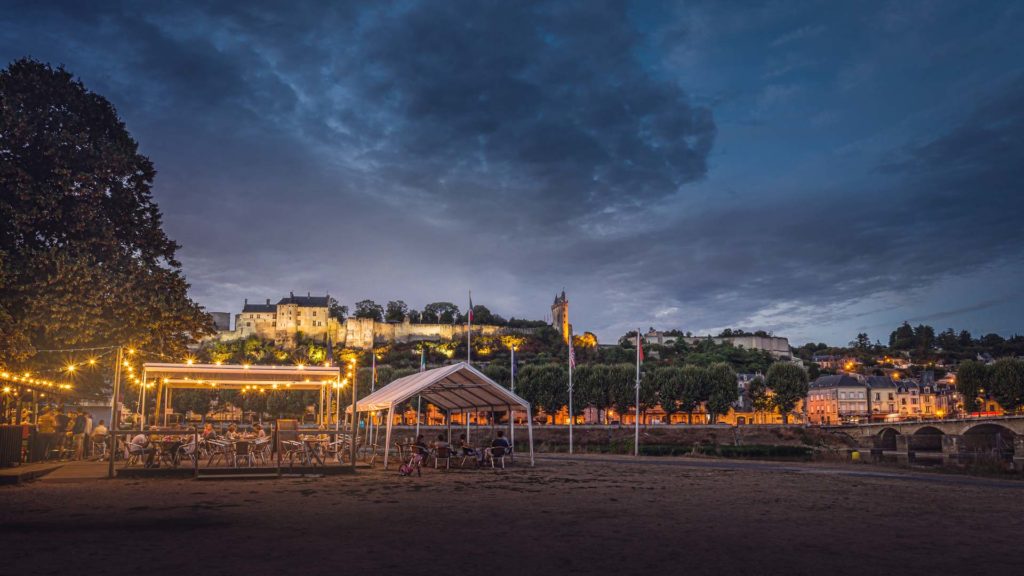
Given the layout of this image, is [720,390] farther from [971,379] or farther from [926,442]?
[926,442]

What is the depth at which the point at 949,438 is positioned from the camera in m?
70.0

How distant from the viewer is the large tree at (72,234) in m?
20.5

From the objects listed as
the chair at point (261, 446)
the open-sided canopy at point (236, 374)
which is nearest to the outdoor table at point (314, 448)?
the chair at point (261, 446)

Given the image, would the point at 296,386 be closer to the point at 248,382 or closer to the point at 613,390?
the point at 248,382

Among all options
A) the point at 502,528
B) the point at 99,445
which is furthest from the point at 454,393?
the point at 99,445

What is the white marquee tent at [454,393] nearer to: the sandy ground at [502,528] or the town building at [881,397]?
the sandy ground at [502,528]

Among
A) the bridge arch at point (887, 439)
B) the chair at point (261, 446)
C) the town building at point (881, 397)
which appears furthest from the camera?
the town building at point (881, 397)

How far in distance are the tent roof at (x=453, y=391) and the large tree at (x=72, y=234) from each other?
844cm

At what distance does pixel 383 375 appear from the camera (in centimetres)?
9206

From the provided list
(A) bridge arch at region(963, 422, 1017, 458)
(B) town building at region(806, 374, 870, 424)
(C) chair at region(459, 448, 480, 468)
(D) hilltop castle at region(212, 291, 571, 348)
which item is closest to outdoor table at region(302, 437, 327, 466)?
(C) chair at region(459, 448, 480, 468)

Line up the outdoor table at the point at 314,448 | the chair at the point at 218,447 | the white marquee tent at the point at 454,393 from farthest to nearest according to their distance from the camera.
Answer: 1. the white marquee tent at the point at 454,393
2. the outdoor table at the point at 314,448
3. the chair at the point at 218,447

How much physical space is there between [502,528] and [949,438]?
250 feet

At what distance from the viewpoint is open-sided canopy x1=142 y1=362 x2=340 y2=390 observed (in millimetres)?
20656

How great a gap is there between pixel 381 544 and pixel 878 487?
14.5 m
